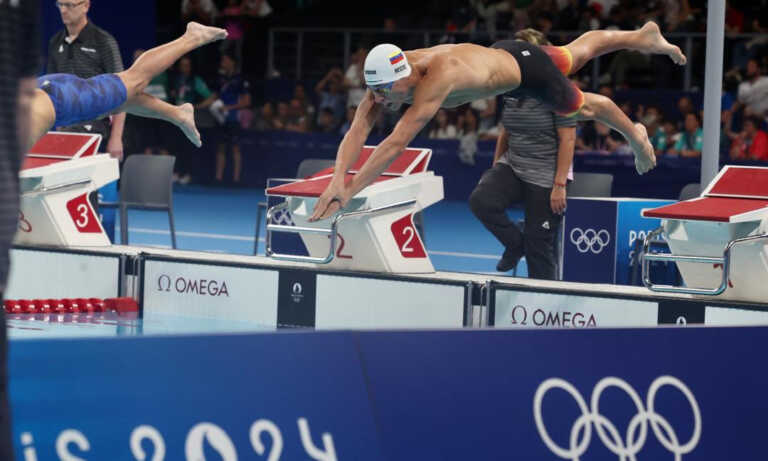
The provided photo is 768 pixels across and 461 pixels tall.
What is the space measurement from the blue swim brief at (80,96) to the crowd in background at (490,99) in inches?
375

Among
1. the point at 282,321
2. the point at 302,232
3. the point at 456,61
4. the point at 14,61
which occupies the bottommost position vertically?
the point at 282,321

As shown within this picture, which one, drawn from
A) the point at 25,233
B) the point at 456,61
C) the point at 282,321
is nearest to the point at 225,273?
the point at 282,321

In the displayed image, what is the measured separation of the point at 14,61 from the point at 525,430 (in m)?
1.94

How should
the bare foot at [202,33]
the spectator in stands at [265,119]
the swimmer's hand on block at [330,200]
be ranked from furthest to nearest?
the spectator in stands at [265,119], the bare foot at [202,33], the swimmer's hand on block at [330,200]

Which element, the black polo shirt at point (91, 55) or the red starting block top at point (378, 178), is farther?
the black polo shirt at point (91, 55)

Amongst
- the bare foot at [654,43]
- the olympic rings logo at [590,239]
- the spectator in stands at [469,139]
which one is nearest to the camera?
the bare foot at [654,43]

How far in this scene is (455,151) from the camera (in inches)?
680

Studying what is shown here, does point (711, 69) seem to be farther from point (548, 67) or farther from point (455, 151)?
point (455, 151)

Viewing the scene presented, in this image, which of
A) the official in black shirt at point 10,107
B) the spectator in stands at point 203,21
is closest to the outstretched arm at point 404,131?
the official in black shirt at point 10,107

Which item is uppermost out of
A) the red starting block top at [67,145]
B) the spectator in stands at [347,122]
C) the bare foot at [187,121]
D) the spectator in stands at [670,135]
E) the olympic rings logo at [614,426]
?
the spectator in stands at [347,122]

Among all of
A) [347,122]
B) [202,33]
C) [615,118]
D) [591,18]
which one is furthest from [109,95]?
[347,122]

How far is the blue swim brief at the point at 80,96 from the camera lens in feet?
19.2

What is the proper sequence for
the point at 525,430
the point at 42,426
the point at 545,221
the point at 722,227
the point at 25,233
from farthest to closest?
the point at 25,233, the point at 545,221, the point at 722,227, the point at 525,430, the point at 42,426

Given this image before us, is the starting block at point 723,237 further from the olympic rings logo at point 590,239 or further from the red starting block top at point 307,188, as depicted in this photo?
the red starting block top at point 307,188
